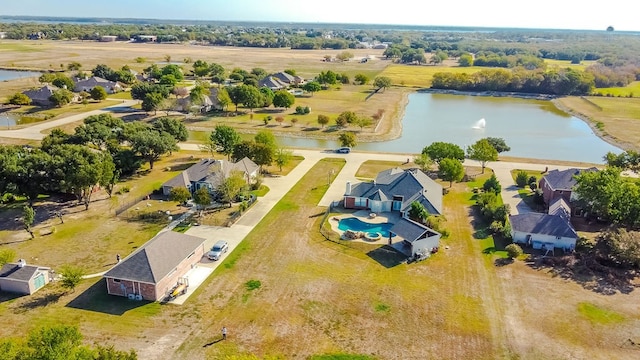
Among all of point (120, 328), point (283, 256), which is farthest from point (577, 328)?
point (120, 328)

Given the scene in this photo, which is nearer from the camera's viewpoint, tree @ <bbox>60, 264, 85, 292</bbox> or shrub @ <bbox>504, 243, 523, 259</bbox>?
tree @ <bbox>60, 264, 85, 292</bbox>

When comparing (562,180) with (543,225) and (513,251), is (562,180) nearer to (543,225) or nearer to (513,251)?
(543,225)

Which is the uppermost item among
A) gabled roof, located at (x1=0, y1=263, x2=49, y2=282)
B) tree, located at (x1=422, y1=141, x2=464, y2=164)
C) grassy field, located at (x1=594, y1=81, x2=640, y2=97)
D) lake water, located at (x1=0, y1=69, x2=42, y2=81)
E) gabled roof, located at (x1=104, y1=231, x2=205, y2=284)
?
grassy field, located at (x1=594, y1=81, x2=640, y2=97)

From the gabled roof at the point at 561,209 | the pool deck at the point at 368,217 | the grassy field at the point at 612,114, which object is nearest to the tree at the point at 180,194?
the pool deck at the point at 368,217

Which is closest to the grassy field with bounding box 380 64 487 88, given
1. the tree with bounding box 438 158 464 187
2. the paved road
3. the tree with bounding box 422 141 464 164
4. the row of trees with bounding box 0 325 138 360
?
the paved road

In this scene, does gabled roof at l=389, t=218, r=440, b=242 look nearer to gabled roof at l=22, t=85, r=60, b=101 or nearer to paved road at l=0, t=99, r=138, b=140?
paved road at l=0, t=99, r=138, b=140
